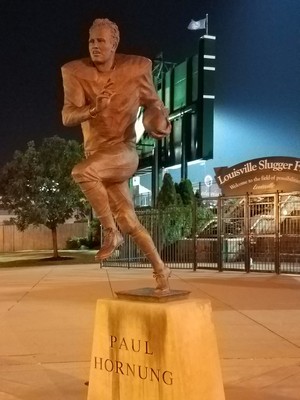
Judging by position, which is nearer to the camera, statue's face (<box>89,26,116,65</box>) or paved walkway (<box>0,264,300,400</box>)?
statue's face (<box>89,26,116,65</box>)

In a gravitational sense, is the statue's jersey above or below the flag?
below

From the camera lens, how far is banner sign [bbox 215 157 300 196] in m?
19.0

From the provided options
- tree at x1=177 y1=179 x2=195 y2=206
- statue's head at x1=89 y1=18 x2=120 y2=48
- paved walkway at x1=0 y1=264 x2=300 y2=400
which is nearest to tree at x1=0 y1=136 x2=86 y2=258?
tree at x1=177 y1=179 x2=195 y2=206

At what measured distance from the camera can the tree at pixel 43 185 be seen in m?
26.5

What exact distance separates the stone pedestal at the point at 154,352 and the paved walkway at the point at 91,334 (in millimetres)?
918

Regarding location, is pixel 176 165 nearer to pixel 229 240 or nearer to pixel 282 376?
pixel 229 240

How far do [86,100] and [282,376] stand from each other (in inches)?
123

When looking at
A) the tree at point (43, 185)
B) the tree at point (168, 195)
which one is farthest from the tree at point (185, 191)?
the tree at point (43, 185)

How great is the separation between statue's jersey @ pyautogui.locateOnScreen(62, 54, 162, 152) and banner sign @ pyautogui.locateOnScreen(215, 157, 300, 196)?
47.4ft

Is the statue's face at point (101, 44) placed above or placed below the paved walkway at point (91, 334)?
above

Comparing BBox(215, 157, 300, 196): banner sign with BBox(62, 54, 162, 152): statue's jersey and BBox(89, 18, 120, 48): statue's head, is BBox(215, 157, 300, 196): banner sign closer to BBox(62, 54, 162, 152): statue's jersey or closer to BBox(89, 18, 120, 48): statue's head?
BBox(62, 54, 162, 152): statue's jersey

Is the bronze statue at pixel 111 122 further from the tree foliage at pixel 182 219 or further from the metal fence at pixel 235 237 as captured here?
the tree foliage at pixel 182 219

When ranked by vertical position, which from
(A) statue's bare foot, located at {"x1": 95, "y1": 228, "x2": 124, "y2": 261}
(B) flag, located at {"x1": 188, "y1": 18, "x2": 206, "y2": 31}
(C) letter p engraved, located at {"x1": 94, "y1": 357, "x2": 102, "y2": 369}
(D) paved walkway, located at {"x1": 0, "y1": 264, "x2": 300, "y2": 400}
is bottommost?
(D) paved walkway, located at {"x1": 0, "y1": 264, "x2": 300, "y2": 400}

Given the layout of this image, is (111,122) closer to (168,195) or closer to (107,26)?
(107,26)
